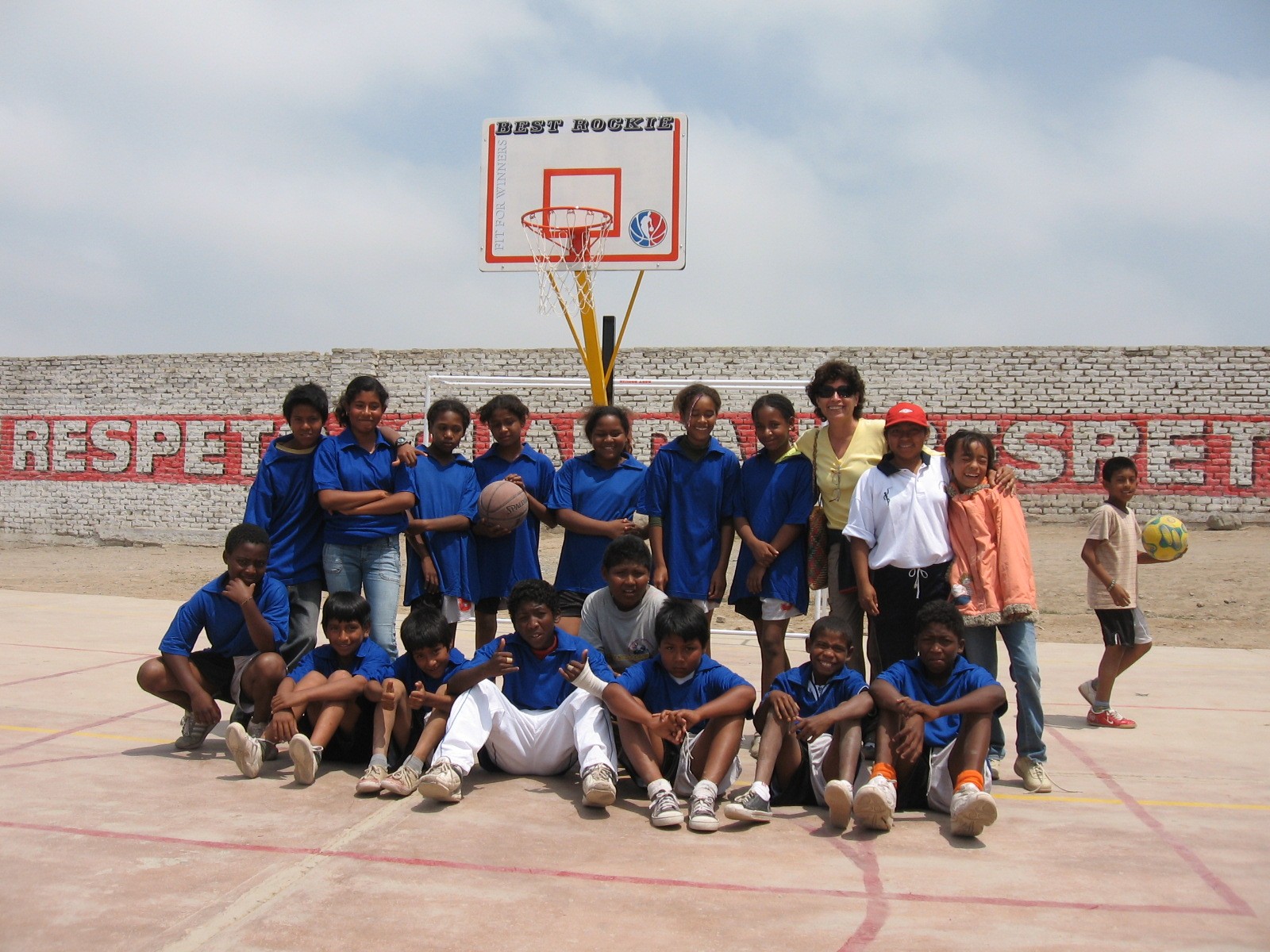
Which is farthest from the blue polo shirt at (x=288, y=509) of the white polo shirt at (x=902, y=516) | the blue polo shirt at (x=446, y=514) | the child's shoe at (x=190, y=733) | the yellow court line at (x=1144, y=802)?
the yellow court line at (x=1144, y=802)

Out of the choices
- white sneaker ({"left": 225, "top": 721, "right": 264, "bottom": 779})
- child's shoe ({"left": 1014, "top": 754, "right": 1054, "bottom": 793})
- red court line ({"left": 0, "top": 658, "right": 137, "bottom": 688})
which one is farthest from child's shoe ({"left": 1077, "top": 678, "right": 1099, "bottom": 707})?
red court line ({"left": 0, "top": 658, "right": 137, "bottom": 688})

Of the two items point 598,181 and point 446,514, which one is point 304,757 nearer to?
point 446,514

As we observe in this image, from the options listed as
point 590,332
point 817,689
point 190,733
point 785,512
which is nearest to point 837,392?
point 785,512

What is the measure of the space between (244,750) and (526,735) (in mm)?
1170

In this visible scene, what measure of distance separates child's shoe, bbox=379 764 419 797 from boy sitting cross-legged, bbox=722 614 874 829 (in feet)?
4.18

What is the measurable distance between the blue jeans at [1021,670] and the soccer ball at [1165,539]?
2777mm

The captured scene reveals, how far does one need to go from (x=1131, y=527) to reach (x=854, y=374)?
86.2 inches

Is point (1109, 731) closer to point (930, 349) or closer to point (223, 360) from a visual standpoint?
point (930, 349)

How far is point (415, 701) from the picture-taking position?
14.8ft

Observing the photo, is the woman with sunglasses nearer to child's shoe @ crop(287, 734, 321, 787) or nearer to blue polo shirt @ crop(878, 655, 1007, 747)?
blue polo shirt @ crop(878, 655, 1007, 747)

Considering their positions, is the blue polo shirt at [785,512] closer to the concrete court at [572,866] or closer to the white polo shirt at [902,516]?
the white polo shirt at [902,516]

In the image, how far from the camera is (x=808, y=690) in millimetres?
4398

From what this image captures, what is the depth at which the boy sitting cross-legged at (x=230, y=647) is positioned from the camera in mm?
4836

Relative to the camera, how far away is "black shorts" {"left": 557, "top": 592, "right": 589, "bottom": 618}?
17.7 ft
